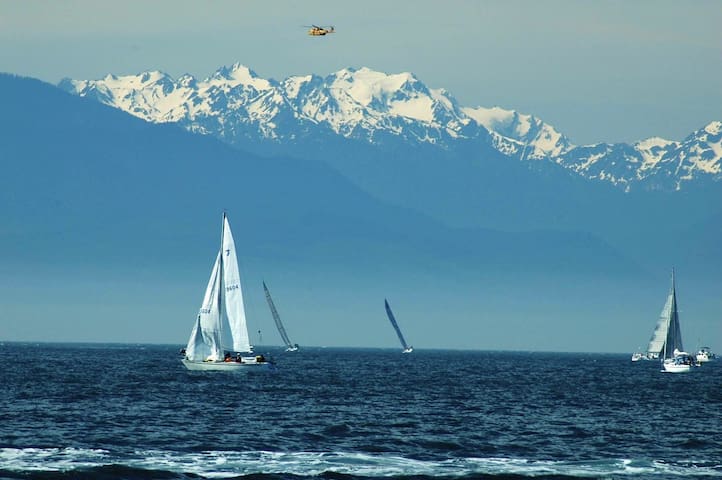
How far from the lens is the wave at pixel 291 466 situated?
72.8 m

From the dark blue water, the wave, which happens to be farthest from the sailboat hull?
the wave

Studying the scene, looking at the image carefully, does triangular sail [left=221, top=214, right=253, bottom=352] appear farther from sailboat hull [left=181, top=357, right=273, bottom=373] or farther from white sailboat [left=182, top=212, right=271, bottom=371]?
sailboat hull [left=181, top=357, right=273, bottom=373]

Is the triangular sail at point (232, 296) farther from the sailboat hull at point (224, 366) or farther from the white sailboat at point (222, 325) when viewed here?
the sailboat hull at point (224, 366)

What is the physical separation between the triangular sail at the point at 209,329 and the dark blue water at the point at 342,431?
9215 millimetres

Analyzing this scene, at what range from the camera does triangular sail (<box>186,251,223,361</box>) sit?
514ft

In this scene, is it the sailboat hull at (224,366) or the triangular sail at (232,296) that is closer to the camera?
the sailboat hull at (224,366)

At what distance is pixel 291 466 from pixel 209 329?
81841mm

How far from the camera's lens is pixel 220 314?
6235 inches

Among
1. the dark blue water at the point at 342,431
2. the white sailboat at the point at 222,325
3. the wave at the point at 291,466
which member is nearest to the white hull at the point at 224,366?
the white sailboat at the point at 222,325

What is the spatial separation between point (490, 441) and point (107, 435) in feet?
74.8

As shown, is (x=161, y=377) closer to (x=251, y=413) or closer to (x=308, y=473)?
(x=251, y=413)

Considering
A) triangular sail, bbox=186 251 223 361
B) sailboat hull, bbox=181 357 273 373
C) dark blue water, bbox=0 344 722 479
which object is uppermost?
triangular sail, bbox=186 251 223 361

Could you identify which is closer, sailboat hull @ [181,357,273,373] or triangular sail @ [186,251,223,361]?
triangular sail @ [186,251,223,361]

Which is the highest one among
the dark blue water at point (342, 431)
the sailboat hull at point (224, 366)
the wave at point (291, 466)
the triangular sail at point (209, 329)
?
the triangular sail at point (209, 329)
